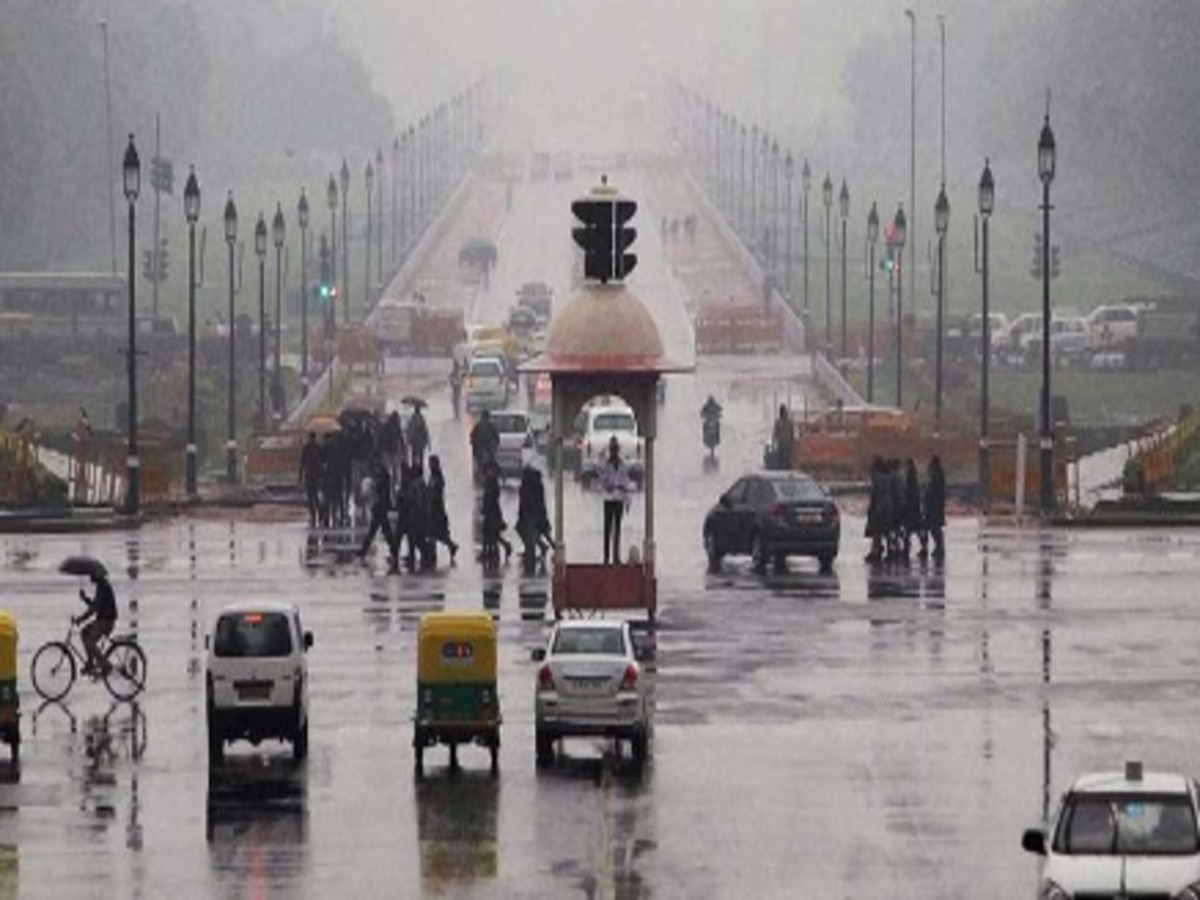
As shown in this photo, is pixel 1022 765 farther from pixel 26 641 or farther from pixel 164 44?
pixel 164 44

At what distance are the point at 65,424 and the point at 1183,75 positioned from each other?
218 feet

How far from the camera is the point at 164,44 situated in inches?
7717

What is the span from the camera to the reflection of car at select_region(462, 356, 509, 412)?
10150 cm

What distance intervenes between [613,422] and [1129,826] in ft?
180

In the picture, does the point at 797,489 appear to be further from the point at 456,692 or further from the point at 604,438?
the point at 604,438

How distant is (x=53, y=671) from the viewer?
141 ft

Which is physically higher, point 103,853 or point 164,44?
point 164,44

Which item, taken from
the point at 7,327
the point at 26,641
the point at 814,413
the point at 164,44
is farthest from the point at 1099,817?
the point at 164,44

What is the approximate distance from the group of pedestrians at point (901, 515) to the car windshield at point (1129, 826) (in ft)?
100

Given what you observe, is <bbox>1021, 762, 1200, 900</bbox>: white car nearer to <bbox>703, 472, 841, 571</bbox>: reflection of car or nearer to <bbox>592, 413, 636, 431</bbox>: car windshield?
<bbox>703, 472, 841, 571</bbox>: reflection of car

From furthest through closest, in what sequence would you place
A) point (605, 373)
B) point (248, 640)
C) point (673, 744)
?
point (605, 373)
point (673, 744)
point (248, 640)

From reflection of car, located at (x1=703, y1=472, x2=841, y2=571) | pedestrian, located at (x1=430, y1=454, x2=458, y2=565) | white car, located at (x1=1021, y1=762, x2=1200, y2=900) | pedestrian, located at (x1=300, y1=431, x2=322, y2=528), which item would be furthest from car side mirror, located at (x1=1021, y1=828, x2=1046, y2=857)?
pedestrian, located at (x1=300, y1=431, x2=322, y2=528)

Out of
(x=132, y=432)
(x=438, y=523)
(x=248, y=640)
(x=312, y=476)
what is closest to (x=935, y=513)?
(x=438, y=523)

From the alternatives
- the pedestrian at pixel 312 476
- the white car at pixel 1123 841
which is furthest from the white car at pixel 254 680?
the pedestrian at pixel 312 476
